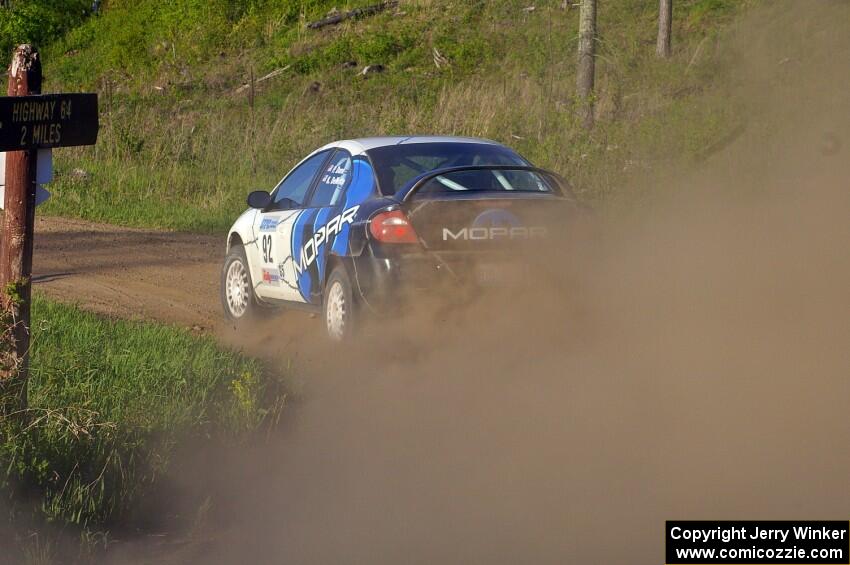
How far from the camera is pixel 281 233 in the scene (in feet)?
31.5

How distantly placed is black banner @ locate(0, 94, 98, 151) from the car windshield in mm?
3039

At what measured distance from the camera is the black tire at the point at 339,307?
8.38m

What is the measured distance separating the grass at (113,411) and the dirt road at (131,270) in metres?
1.63

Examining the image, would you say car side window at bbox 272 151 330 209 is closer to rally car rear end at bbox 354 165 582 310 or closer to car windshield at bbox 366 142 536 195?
car windshield at bbox 366 142 536 195

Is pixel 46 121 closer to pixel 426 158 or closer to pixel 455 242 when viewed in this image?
pixel 455 242

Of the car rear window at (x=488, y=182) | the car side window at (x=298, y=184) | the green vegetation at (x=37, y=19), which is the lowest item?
the car rear window at (x=488, y=182)

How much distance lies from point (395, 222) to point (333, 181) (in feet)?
4.00

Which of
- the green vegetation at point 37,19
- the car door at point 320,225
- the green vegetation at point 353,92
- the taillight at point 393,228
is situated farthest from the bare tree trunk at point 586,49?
the green vegetation at point 37,19

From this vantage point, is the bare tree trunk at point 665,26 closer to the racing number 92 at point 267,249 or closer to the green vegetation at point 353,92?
the green vegetation at point 353,92

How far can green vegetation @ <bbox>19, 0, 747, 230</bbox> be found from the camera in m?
17.0

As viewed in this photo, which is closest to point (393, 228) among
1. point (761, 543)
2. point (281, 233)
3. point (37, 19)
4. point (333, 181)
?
point (333, 181)

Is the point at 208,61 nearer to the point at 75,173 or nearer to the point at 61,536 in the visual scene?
the point at 75,173

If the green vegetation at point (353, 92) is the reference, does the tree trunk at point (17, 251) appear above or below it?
below

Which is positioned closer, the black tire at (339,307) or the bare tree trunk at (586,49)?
the black tire at (339,307)
